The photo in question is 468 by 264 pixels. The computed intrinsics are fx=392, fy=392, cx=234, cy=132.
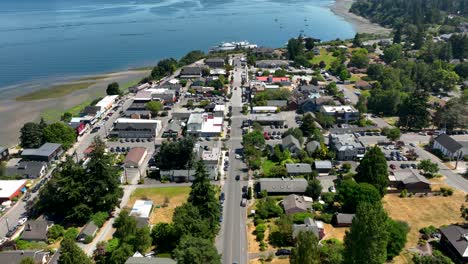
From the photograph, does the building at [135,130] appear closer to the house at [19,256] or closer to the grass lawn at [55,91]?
the house at [19,256]

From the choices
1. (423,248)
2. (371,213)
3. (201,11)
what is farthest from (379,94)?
(201,11)

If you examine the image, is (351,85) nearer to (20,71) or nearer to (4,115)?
(4,115)

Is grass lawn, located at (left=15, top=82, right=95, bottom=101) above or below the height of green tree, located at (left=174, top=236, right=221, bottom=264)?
below

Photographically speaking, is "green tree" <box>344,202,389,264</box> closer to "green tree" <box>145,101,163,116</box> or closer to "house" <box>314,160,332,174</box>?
"house" <box>314,160,332,174</box>

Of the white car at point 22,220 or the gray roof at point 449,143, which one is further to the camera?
the gray roof at point 449,143

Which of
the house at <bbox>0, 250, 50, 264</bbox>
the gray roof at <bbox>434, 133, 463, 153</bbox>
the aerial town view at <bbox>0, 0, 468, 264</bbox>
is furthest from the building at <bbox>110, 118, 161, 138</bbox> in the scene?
the gray roof at <bbox>434, 133, 463, 153</bbox>

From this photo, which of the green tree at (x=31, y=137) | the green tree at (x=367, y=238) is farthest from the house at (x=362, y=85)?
the green tree at (x=31, y=137)

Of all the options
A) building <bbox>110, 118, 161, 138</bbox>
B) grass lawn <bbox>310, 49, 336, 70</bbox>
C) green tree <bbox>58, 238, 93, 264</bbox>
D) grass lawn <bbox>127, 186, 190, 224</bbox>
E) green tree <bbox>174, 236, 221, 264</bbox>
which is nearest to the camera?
green tree <bbox>174, 236, 221, 264</bbox>
